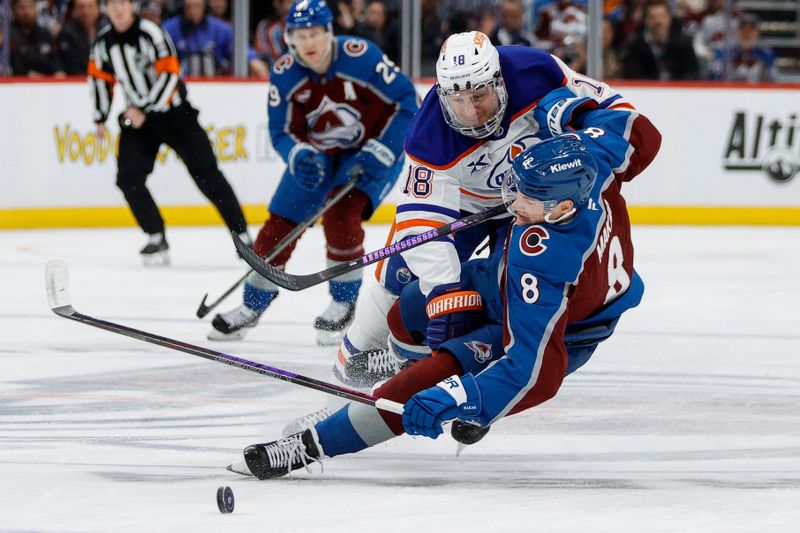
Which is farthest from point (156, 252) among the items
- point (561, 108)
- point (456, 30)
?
point (561, 108)

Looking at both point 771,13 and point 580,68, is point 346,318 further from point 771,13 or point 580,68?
point 771,13

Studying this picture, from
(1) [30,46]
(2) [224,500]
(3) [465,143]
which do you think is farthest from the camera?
(1) [30,46]

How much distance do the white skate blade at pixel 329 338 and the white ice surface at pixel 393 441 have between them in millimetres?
45

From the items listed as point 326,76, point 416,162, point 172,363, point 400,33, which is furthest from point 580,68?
point 416,162

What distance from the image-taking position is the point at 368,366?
3793 mm

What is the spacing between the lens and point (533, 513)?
295 centimetres

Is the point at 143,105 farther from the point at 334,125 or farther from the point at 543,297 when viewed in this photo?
the point at 543,297

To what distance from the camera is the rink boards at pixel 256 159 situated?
8.28m

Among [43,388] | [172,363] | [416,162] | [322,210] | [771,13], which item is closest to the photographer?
[416,162]

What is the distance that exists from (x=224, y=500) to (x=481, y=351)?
0.67 metres

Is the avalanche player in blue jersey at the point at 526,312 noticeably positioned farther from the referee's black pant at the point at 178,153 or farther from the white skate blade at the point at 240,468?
the referee's black pant at the point at 178,153

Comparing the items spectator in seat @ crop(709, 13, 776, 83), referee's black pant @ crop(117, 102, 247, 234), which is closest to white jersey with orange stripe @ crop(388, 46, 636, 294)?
referee's black pant @ crop(117, 102, 247, 234)

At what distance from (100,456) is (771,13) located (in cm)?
740

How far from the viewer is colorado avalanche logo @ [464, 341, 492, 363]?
321 centimetres
